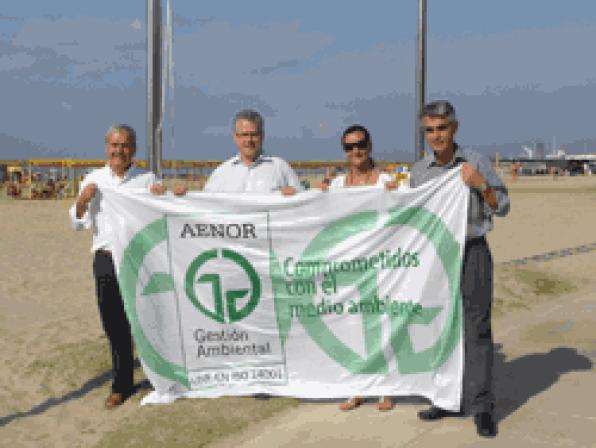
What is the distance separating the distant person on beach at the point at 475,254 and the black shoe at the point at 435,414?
0.37 ft

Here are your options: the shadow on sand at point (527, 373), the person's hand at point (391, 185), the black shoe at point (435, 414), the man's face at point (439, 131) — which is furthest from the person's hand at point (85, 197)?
the shadow on sand at point (527, 373)

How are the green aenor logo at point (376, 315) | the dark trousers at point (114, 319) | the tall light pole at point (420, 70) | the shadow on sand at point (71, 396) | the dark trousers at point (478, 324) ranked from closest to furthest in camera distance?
the dark trousers at point (478, 324) < the green aenor logo at point (376, 315) < the dark trousers at point (114, 319) < the shadow on sand at point (71, 396) < the tall light pole at point (420, 70)

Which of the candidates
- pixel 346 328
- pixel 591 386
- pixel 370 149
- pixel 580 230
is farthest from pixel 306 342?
pixel 580 230

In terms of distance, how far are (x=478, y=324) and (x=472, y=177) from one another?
836 millimetres

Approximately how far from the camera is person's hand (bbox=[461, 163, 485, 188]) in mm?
3635

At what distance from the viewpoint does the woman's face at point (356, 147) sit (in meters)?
4.12

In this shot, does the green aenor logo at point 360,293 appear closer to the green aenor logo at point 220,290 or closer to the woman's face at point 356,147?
the green aenor logo at point 220,290

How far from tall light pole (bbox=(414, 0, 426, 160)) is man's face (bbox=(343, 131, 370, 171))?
2.49 meters

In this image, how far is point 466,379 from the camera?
12.8 feet

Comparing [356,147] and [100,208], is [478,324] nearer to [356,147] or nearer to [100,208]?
[356,147]

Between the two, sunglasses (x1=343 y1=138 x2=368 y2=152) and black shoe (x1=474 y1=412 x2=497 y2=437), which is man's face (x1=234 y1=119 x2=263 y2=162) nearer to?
sunglasses (x1=343 y1=138 x2=368 y2=152)

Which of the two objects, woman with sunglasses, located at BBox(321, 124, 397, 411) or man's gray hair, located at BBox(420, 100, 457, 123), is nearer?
man's gray hair, located at BBox(420, 100, 457, 123)

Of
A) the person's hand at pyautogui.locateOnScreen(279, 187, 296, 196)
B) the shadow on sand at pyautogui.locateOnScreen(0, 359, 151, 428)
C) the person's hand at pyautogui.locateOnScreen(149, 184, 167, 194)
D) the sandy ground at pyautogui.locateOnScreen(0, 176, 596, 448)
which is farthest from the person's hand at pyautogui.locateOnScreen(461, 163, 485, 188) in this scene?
the shadow on sand at pyautogui.locateOnScreen(0, 359, 151, 428)

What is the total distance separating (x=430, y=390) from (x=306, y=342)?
82 cm
